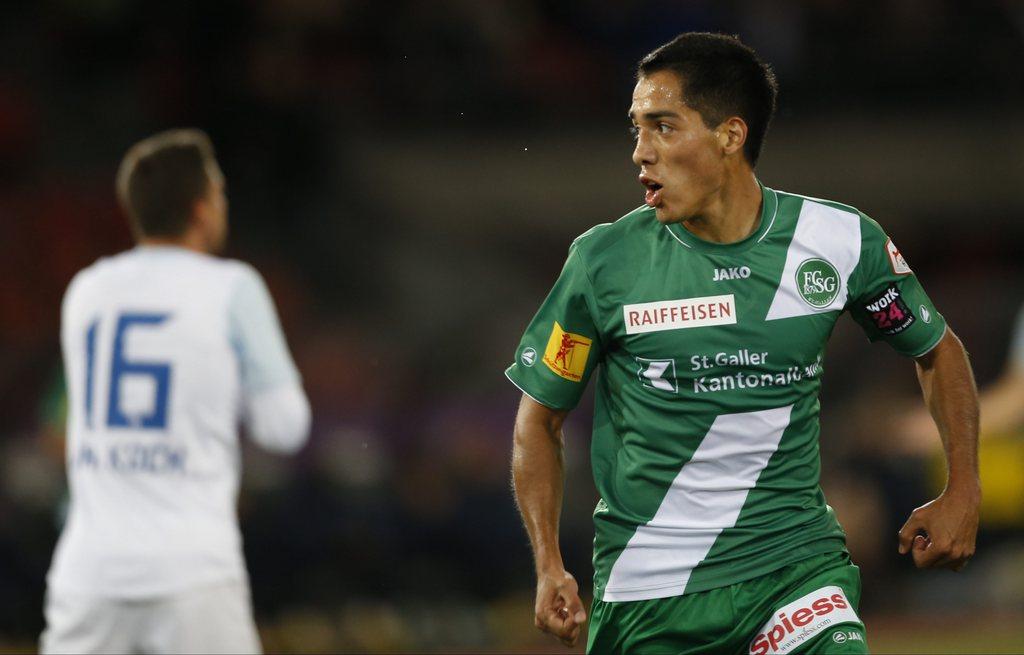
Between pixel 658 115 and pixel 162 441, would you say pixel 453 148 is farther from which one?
pixel 658 115

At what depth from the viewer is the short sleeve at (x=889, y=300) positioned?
3938 mm

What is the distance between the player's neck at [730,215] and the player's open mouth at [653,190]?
122 millimetres

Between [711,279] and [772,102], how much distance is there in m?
0.56

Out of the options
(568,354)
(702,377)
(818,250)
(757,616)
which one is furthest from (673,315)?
(757,616)

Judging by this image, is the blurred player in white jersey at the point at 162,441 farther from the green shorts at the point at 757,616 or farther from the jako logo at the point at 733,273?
the jako logo at the point at 733,273

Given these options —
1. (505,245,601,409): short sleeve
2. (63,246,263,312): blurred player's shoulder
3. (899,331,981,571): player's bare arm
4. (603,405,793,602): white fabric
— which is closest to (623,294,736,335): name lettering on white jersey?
(505,245,601,409): short sleeve

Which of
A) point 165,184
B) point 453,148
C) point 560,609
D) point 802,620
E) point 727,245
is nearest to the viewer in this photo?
point 560,609

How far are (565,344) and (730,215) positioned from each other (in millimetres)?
553

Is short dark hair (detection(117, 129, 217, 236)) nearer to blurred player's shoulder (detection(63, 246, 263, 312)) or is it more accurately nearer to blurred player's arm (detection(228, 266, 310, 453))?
blurred player's shoulder (detection(63, 246, 263, 312))

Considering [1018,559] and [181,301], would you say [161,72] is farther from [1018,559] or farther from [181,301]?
[181,301]

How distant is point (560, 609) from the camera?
11.7ft

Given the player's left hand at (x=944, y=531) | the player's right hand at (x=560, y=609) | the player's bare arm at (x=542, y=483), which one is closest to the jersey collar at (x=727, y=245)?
the player's bare arm at (x=542, y=483)

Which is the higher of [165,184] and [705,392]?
[165,184]

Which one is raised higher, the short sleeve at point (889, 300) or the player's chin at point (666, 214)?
the player's chin at point (666, 214)
